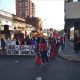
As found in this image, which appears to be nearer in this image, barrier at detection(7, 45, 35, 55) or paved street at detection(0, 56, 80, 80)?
paved street at detection(0, 56, 80, 80)

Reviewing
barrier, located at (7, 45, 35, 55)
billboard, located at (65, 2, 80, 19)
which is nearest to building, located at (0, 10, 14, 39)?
barrier, located at (7, 45, 35, 55)

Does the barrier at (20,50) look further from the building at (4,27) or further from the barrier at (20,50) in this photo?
the building at (4,27)

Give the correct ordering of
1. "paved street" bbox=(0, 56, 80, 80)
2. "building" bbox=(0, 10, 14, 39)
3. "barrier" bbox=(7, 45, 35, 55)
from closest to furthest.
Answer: "paved street" bbox=(0, 56, 80, 80), "barrier" bbox=(7, 45, 35, 55), "building" bbox=(0, 10, 14, 39)

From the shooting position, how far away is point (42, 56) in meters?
21.5

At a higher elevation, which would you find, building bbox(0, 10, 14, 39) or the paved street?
building bbox(0, 10, 14, 39)

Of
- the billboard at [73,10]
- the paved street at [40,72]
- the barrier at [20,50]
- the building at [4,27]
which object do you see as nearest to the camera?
the paved street at [40,72]

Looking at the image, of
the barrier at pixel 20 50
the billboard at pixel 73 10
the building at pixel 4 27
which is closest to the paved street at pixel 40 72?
the barrier at pixel 20 50

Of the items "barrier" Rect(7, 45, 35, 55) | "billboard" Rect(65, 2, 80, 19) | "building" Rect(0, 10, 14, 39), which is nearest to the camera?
"barrier" Rect(7, 45, 35, 55)

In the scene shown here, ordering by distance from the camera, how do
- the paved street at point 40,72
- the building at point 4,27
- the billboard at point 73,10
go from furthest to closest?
the building at point 4,27 → the billboard at point 73,10 → the paved street at point 40,72

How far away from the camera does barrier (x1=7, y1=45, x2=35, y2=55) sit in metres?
32.4

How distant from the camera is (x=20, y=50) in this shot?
32.8m

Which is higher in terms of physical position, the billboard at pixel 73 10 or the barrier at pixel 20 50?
the billboard at pixel 73 10

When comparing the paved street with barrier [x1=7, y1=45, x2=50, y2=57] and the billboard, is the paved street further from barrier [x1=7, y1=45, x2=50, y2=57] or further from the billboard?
the billboard

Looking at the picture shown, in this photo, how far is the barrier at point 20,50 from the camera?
3241cm
